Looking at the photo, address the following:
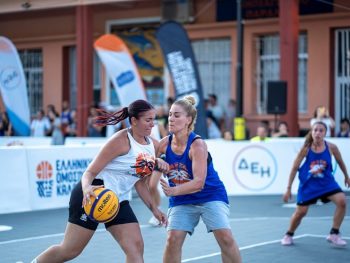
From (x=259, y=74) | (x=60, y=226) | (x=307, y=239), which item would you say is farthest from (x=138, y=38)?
(x=307, y=239)

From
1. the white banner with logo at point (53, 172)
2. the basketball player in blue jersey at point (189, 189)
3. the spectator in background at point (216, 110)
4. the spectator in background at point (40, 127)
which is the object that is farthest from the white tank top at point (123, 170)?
the spectator in background at point (40, 127)

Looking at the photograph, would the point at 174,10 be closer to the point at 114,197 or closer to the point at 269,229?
the point at 269,229

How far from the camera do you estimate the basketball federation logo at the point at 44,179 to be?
49.1ft

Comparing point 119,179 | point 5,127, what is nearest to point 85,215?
point 119,179

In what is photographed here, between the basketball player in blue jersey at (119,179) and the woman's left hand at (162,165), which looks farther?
the woman's left hand at (162,165)

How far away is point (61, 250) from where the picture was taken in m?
7.08

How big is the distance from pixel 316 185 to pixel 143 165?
409 centimetres

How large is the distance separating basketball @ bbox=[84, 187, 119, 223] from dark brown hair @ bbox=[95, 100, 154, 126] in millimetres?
747

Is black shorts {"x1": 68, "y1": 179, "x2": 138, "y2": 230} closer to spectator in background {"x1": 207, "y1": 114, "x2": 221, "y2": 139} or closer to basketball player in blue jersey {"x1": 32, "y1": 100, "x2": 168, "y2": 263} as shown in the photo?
basketball player in blue jersey {"x1": 32, "y1": 100, "x2": 168, "y2": 263}

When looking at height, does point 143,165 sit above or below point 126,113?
below

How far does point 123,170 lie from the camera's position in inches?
281

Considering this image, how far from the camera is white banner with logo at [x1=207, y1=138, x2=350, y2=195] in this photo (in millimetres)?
17297

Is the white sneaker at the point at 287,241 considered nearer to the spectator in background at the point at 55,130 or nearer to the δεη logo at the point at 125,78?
the δεη logo at the point at 125,78

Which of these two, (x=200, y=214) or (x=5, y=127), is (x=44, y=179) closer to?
(x=200, y=214)
